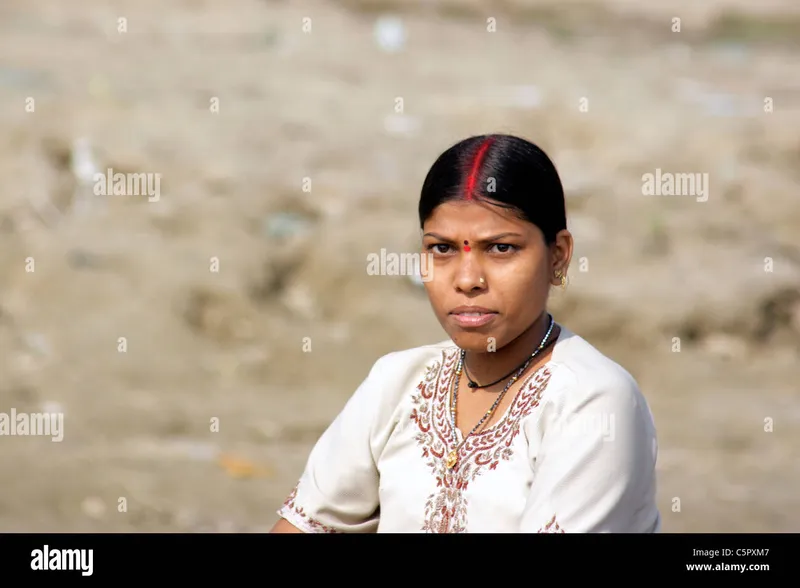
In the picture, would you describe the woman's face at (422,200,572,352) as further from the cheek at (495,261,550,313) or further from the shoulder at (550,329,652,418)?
the shoulder at (550,329,652,418)

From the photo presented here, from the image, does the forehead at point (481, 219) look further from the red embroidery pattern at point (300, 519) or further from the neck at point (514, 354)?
Answer: the red embroidery pattern at point (300, 519)

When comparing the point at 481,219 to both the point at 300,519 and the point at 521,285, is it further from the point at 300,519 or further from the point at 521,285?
the point at 300,519

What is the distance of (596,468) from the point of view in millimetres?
2588

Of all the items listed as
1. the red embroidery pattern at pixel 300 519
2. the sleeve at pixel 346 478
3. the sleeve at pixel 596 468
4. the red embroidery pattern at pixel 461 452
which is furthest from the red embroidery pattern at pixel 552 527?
the red embroidery pattern at pixel 300 519

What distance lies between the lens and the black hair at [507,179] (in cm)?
276

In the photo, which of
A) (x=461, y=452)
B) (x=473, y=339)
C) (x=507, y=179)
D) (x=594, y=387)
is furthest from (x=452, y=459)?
(x=507, y=179)

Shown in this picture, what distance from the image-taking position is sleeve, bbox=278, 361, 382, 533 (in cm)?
301

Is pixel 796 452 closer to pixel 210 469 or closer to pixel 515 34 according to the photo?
pixel 210 469

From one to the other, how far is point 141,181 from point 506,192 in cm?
769

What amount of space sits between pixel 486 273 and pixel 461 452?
386 mm

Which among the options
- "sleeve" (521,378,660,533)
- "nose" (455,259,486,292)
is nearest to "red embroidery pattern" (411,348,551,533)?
"sleeve" (521,378,660,533)

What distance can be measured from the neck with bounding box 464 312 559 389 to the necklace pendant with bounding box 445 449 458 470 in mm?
184

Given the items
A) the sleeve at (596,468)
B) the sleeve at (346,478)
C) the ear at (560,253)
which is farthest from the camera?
the sleeve at (346,478)

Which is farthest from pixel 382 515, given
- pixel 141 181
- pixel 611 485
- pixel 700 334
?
pixel 141 181
